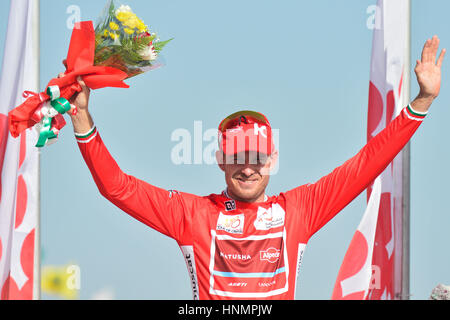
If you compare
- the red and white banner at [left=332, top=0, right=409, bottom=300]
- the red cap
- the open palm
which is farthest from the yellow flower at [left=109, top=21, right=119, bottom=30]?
the red and white banner at [left=332, top=0, right=409, bottom=300]

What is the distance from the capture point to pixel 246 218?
344 cm

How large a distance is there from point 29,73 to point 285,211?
7.88 ft

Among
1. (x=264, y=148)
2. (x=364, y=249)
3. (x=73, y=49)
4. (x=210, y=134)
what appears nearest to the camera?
(x=73, y=49)

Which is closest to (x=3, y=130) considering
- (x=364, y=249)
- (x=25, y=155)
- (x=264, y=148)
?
(x=25, y=155)

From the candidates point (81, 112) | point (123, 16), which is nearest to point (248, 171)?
point (81, 112)

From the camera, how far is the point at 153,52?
10.8 feet

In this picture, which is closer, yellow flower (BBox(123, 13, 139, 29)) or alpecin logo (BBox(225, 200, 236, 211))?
yellow flower (BBox(123, 13, 139, 29))

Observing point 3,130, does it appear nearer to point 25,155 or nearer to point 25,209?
point 25,155

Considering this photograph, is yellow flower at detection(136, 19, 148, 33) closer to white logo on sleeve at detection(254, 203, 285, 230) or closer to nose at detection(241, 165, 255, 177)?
nose at detection(241, 165, 255, 177)

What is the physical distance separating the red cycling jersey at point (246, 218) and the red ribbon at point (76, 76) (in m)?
0.24

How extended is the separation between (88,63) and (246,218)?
1089 millimetres

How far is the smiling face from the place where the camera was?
3.44 meters

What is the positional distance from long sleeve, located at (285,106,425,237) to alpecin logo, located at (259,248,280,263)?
23 centimetres

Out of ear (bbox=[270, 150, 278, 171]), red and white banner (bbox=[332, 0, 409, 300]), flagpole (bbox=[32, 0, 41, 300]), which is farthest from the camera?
flagpole (bbox=[32, 0, 41, 300])
